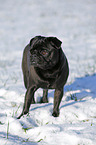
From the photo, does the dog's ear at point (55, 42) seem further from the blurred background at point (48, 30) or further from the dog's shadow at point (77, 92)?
the blurred background at point (48, 30)

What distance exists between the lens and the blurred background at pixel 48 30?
6059 millimetres

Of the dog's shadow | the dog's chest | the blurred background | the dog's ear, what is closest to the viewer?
the dog's ear

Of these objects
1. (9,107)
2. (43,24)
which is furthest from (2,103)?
(43,24)

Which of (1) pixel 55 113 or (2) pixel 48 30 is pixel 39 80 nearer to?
(1) pixel 55 113

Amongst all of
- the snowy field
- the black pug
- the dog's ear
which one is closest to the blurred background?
the snowy field

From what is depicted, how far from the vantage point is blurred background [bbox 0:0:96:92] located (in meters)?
6.06

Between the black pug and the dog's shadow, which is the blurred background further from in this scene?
the black pug

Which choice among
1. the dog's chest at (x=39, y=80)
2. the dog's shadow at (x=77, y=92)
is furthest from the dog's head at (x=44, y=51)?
the dog's shadow at (x=77, y=92)

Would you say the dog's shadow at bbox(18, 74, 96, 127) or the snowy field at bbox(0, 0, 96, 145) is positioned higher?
the snowy field at bbox(0, 0, 96, 145)

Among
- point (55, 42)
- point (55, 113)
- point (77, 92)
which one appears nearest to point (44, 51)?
point (55, 42)

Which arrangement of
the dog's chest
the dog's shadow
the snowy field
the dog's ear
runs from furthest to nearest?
the dog's shadow, the dog's chest, the dog's ear, the snowy field

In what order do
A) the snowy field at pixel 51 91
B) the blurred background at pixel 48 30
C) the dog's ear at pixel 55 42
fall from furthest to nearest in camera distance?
the blurred background at pixel 48 30
the dog's ear at pixel 55 42
the snowy field at pixel 51 91

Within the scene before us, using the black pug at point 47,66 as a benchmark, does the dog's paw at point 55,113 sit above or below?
below

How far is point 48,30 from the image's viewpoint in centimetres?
Result: 1207
